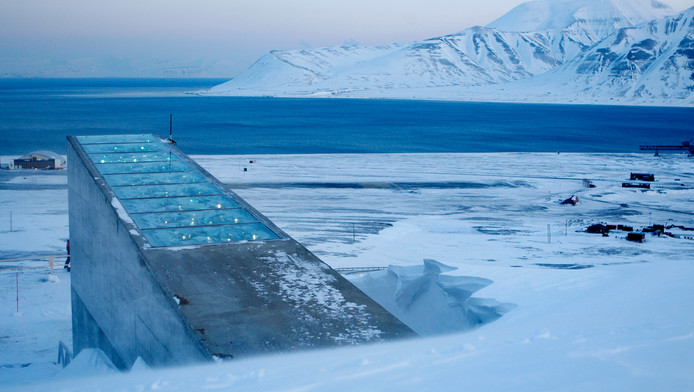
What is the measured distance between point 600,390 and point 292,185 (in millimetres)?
32996

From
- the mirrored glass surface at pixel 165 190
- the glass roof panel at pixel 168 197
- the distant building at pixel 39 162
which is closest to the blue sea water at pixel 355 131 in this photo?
the distant building at pixel 39 162

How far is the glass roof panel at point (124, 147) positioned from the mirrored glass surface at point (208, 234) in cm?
485

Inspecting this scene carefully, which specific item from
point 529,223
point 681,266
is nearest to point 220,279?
point 681,266

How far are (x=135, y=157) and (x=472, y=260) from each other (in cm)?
1117

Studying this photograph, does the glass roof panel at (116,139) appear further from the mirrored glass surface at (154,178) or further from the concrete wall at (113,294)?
the mirrored glass surface at (154,178)

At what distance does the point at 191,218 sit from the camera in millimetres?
12289

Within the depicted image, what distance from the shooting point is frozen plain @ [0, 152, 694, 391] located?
594cm

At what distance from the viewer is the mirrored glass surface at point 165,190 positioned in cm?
1295

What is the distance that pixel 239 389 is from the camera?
564 centimetres

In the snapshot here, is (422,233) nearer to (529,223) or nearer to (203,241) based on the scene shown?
(529,223)

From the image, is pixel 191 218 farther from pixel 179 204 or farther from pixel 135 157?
pixel 135 157

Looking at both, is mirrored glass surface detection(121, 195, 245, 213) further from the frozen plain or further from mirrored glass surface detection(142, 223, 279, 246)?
the frozen plain

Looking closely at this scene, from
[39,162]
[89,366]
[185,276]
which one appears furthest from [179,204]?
[39,162]

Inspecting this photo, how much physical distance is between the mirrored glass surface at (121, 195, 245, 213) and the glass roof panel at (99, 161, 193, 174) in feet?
5.82
